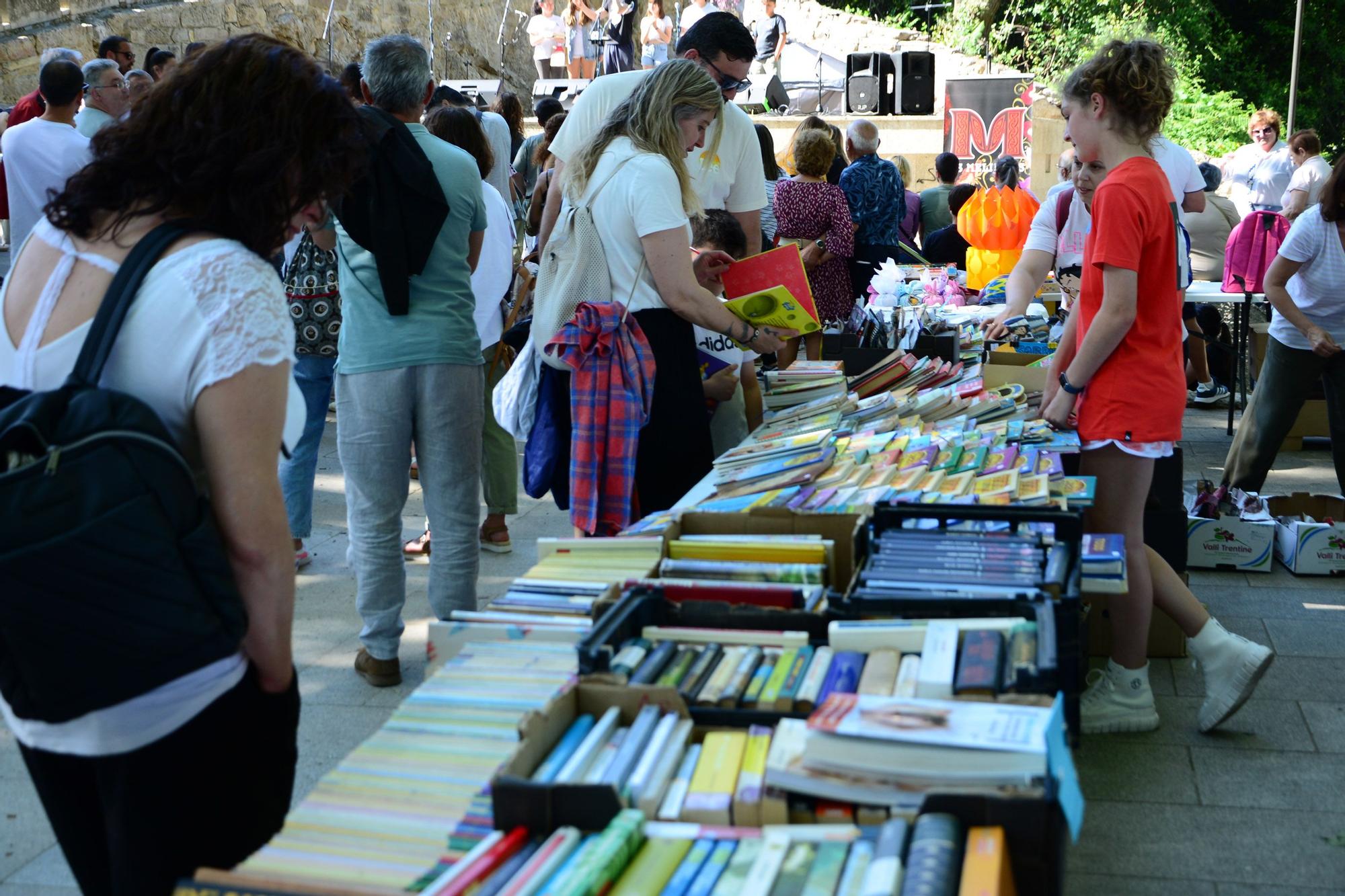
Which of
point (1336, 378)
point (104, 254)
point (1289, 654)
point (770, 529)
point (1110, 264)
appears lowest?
point (1289, 654)

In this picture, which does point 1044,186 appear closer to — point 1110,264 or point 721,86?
point 721,86

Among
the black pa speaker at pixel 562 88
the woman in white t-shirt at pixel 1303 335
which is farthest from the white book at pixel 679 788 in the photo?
the black pa speaker at pixel 562 88

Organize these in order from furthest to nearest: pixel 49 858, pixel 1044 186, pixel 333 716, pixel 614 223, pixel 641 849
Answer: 1. pixel 1044 186
2. pixel 333 716
3. pixel 614 223
4. pixel 49 858
5. pixel 641 849

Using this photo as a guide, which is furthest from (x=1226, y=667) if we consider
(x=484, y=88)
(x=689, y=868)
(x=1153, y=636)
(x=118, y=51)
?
(x=484, y=88)

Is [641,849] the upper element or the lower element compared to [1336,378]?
upper

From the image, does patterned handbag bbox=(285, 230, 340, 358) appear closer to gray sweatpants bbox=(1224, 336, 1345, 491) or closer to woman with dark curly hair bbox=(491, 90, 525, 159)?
woman with dark curly hair bbox=(491, 90, 525, 159)

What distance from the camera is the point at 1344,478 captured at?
17.5ft

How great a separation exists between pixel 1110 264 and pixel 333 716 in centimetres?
257

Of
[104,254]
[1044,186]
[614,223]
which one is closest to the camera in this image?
[104,254]

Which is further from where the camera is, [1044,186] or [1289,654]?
[1044,186]

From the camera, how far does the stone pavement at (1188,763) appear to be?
2.86 m

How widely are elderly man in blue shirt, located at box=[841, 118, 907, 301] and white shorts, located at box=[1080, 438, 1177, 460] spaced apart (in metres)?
4.33

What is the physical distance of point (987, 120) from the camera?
16594 mm

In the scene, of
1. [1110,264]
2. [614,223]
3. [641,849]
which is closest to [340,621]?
[614,223]
